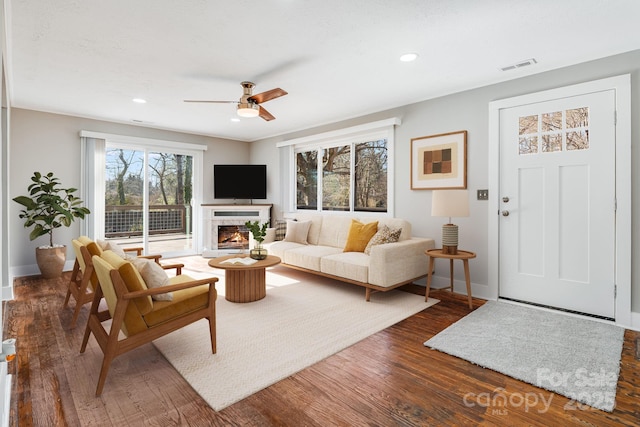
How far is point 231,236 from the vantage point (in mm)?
6492

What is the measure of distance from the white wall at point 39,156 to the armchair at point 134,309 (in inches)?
137

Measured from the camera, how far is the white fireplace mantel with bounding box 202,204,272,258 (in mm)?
6324

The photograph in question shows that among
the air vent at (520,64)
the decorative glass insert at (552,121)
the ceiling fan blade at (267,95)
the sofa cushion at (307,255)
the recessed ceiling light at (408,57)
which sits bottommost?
the sofa cushion at (307,255)

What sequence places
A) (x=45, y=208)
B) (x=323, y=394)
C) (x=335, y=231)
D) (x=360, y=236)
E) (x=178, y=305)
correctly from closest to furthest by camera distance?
(x=323, y=394), (x=178, y=305), (x=360, y=236), (x=45, y=208), (x=335, y=231)

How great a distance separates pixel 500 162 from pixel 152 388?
3797mm

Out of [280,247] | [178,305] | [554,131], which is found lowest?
[178,305]

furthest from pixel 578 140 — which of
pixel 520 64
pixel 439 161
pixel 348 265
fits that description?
pixel 348 265

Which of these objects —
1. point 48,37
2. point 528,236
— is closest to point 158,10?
point 48,37

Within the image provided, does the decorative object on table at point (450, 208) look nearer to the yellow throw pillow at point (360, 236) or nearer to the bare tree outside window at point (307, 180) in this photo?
the yellow throw pillow at point (360, 236)

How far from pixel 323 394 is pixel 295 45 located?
2646 millimetres

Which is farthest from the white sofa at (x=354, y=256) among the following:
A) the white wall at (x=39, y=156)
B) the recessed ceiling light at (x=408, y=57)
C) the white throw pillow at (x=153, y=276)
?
the white wall at (x=39, y=156)

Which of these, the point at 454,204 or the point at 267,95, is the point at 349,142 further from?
the point at 454,204

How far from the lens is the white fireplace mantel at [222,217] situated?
6.32 meters

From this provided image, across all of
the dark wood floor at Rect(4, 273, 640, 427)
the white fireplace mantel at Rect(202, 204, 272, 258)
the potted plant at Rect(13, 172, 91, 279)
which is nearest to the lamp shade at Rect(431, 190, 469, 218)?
the dark wood floor at Rect(4, 273, 640, 427)
